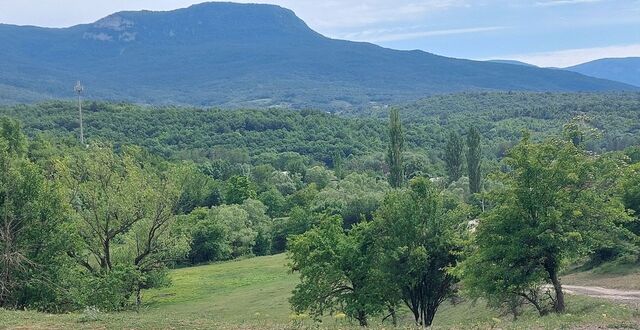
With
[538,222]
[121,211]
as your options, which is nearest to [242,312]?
[121,211]

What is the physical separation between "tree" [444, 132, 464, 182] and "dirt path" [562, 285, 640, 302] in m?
67.3

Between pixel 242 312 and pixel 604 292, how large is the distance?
19.1 metres

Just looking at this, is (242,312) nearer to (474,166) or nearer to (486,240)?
(486,240)

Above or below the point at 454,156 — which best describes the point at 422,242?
above

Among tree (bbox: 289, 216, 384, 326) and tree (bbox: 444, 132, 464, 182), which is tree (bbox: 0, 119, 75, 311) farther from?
tree (bbox: 444, 132, 464, 182)

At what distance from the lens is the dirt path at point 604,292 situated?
89.2ft

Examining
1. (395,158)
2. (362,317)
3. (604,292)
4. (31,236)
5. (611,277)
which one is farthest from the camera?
(395,158)

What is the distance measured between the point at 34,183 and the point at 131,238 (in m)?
10.6

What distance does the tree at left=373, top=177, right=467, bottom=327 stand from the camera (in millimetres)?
24953

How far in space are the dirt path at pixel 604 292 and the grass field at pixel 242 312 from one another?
2.28 metres

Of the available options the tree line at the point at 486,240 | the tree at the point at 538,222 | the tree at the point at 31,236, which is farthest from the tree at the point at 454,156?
the tree at the point at 31,236

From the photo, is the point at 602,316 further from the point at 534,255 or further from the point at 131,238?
the point at 131,238

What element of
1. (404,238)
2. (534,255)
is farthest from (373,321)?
(534,255)

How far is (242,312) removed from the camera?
122 ft
